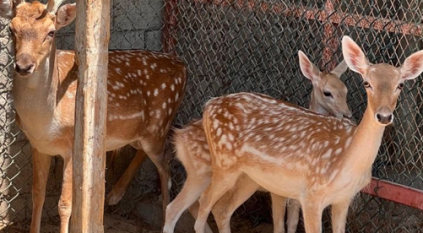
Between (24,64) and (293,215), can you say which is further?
(293,215)

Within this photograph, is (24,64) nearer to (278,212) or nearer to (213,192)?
(213,192)

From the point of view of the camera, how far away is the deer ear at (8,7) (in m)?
5.92

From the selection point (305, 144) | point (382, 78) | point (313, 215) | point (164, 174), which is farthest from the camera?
point (164, 174)

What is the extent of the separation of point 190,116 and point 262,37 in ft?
3.24

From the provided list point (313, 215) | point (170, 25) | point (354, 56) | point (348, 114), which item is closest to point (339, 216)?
point (313, 215)

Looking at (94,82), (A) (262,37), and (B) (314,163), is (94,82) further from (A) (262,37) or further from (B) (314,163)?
(A) (262,37)

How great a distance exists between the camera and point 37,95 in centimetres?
596

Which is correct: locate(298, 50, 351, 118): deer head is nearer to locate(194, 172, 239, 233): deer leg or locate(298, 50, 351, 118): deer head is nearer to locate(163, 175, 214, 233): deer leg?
locate(194, 172, 239, 233): deer leg

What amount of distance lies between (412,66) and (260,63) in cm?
181

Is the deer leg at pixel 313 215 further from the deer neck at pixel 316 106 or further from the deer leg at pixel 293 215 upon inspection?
the deer neck at pixel 316 106

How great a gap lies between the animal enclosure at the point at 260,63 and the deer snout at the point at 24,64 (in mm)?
1098

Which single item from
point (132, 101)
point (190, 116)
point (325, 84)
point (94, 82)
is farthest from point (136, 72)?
point (94, 82)

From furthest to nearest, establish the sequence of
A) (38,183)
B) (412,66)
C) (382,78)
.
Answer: (38,183)
(412,66)
(382,78)

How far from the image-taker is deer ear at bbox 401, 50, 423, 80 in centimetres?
543
